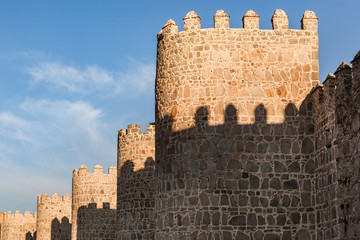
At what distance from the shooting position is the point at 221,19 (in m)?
14.9

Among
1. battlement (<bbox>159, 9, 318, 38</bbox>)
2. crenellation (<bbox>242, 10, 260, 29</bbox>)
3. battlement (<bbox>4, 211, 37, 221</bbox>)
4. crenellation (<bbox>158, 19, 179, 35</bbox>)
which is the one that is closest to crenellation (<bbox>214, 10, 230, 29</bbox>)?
battlement (<bbox>159, 9, 318, 38</bbox>)

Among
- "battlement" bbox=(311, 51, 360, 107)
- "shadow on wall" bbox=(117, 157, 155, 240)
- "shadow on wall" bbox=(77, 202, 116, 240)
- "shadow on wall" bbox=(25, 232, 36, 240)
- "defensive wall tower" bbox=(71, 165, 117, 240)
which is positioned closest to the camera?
"battlement" bbox=(311, 51, 360, 107)

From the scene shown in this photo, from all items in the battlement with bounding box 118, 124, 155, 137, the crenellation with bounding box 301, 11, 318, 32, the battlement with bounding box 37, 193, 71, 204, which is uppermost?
the crenellation with bounding box 301, 11, 318, 32

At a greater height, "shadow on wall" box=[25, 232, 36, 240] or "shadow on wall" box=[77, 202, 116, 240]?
"shadow on wall" box=[77, 202, 116, 240]

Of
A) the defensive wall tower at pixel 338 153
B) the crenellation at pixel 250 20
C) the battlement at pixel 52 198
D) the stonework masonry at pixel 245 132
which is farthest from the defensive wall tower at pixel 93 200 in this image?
the defensive wall tower at pixel 338 153

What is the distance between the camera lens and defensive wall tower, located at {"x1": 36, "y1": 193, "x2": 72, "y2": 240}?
34.3 m

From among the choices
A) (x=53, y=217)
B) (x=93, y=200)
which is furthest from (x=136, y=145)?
(x=53, y=217)

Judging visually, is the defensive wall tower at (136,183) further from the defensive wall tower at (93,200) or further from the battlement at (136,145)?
the defensive wall tower at (93,200)

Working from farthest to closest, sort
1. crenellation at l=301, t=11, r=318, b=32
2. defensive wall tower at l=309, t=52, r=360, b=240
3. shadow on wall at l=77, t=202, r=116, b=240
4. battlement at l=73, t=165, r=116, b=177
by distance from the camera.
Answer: battlement at l=73, t=165, r=116, b=177, shadow on wall at l=77, t=202, r=116, b=240, crenellation at l=301, t=11, r=318, b=32, defensive wall tower at l=309, t=52, r=360, b=240

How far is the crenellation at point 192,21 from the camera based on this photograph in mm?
15065

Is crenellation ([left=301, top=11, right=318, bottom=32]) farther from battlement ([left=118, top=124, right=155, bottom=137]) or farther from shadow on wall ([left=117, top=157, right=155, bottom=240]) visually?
shadow on wall ([left=117, top=157, right=155, bottom=240])

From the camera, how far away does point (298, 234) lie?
45.5 feet

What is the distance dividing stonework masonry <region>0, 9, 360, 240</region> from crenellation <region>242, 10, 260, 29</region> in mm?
25

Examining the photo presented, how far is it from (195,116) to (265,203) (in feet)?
8.53
